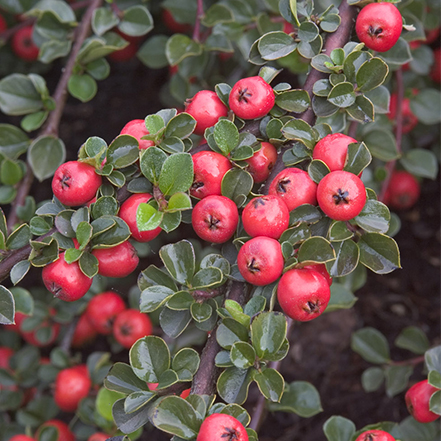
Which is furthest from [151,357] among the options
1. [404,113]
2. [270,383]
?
[404,113]

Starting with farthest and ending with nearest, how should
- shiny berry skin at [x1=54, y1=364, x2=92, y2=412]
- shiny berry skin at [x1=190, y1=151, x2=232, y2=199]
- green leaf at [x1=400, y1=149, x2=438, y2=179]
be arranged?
green leaf at [x1=400, y1=149, x2=438, y2=179] → shiny berry skin at [x1=54, y1=364, x2=92, y2=412] → shiny berry skin at [x1=190, y1=151, x2=232, y2=199]

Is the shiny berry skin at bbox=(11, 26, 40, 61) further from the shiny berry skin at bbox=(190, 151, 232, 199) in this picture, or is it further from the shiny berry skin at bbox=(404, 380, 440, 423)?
the shiny berry skin at bbox=(404, 380, 440, 423)

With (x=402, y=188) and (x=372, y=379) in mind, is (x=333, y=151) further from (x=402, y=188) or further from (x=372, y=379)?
(x=402, y=188)

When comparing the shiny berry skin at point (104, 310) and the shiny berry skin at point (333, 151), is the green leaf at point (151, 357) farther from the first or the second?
the shiny berry skin at point (104, 310)

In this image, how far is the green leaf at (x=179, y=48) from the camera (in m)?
1.98

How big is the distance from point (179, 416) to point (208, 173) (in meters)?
0.55

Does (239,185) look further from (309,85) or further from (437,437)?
(437,437)

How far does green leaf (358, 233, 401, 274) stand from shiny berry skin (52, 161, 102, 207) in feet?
2.24

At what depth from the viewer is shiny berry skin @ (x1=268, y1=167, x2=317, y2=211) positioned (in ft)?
3.77

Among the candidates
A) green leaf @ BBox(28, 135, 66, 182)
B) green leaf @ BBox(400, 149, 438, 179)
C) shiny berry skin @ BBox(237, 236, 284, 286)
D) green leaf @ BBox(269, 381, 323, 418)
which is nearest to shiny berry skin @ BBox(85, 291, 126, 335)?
green leaf @ BBox(28, 135, 66, 182)

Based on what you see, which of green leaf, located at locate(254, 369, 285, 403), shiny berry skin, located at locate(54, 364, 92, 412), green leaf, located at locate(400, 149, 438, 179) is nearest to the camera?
green leaf, located at locate(254, 369, 285, 403)

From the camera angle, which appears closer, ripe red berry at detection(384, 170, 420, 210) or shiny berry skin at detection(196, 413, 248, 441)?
shiny berry skin at detection(196, 413, 248, 441)

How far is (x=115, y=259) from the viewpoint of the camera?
1192 mm

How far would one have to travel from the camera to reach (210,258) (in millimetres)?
1184
